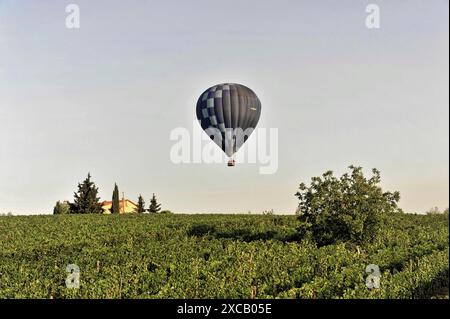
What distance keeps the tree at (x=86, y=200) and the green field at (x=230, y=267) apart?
114ft

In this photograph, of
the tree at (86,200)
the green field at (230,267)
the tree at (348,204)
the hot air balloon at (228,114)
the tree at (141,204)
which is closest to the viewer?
the green field at (230,267)

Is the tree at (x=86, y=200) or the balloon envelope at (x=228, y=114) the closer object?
the balloon envelope at (x=228, y=114)

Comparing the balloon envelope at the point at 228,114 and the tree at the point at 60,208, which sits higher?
the balloon envelope at the point at 228,114

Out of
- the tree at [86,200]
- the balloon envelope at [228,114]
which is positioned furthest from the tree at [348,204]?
the tree at [86,200]

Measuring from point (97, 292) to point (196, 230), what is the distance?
94.0ft

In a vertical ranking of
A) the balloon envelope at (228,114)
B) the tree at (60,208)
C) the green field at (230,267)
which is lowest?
the green field at (230,267)

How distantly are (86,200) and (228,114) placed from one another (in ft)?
165

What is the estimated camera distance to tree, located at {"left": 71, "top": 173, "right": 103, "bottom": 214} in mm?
83312

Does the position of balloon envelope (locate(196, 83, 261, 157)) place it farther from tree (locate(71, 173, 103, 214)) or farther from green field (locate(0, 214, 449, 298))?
tree (locate(71, 173, 103, 214))

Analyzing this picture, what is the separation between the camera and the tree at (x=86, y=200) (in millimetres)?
83312

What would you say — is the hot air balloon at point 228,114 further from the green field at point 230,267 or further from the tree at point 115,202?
the tree at point 115,202
